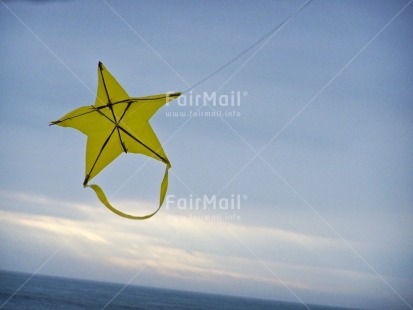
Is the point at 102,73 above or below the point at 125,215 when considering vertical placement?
above

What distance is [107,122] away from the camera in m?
7.64

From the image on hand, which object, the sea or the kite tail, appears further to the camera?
the sea

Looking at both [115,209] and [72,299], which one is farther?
[72,299]

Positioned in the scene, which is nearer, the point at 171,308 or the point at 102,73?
the point at 102,73

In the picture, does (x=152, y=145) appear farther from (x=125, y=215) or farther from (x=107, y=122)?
(x=125, y=215)

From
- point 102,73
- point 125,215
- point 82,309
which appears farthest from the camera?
point 82,309

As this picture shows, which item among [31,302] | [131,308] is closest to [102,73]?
[31,302]

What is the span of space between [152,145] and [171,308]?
8489 cm

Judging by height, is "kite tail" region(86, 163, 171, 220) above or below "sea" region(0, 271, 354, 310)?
below

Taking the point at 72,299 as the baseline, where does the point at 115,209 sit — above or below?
below

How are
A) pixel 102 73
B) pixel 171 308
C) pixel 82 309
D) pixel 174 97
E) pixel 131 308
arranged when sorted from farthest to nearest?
pixel 171 308 → pixel 131 308 → pixel 82 309 → pixel 102 73 → pixel 174 97

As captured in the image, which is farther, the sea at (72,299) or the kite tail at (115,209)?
the sea at (72,299)

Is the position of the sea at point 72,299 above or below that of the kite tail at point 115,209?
above

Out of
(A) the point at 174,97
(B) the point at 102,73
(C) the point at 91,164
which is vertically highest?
(B) the point at 102,73
